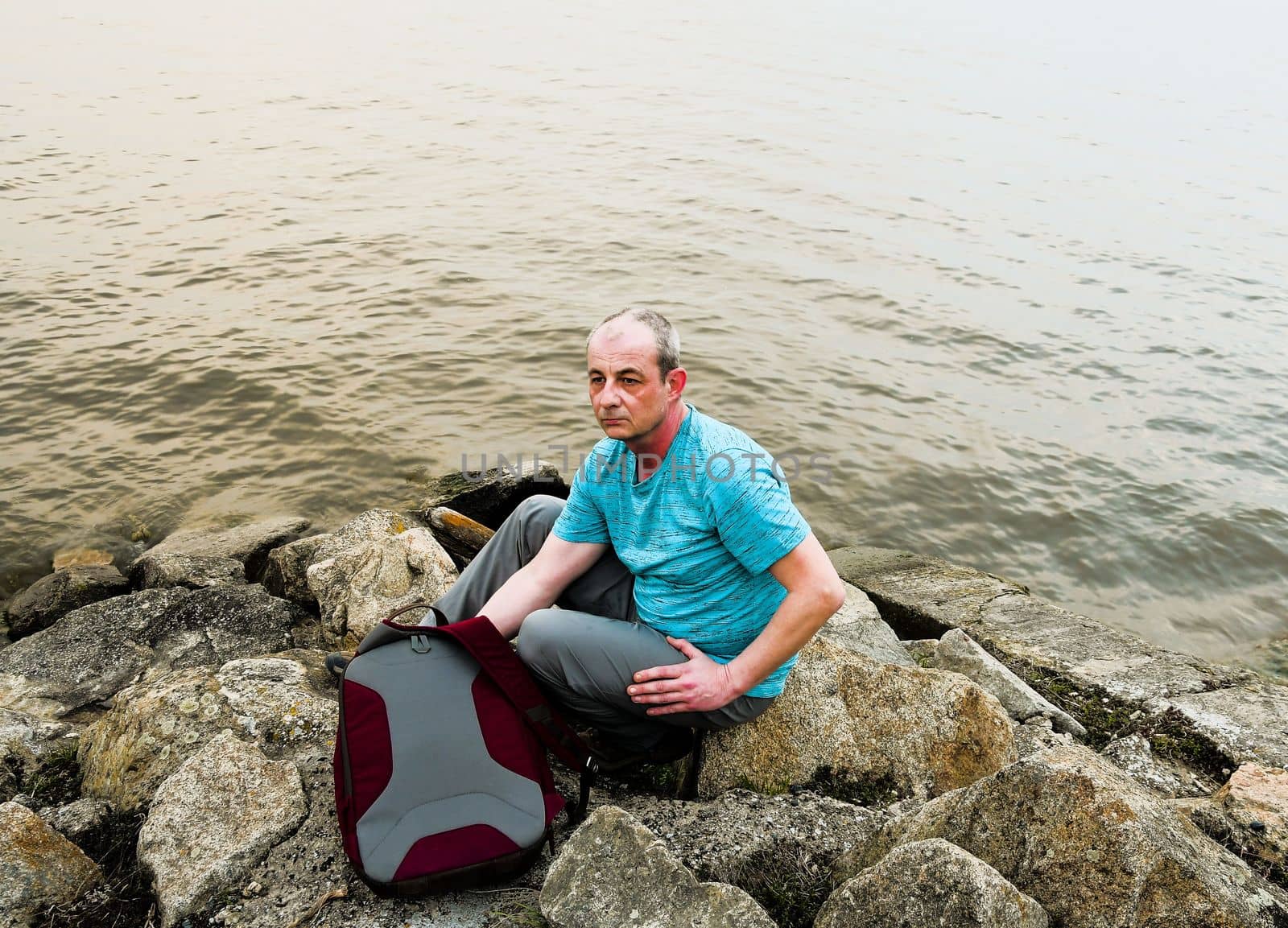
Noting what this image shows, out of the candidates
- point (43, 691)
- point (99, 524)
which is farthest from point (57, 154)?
point (43, 691)

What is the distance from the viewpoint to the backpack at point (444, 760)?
284 centimetres

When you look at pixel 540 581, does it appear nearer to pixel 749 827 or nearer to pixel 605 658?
pixel 605 658

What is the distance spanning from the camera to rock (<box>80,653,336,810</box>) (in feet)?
11.6

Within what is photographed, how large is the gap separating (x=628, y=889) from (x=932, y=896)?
2.66ft

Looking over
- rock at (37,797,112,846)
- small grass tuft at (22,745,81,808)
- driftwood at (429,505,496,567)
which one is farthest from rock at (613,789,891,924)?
driftwood at (429,505,496,567)

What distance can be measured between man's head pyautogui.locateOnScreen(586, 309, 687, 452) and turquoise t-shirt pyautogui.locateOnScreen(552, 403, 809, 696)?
106 mm

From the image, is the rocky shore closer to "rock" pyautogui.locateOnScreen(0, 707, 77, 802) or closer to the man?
"rock" pyautogui.locateOnScreen(0, 707, 77, 802)

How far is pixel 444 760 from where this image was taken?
3023 mm

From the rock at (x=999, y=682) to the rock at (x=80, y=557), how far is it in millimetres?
6126

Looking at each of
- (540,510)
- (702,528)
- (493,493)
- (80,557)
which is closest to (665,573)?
(702,528)

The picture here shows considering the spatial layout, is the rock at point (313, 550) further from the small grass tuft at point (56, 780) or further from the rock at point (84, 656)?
the small grass tuft at point (56, 780)

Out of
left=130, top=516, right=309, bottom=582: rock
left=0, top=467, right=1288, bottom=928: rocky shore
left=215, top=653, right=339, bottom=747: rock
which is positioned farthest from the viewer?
left=130, top=516, right=309, bottom=582: rock

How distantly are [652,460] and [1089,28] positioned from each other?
48037 millimetres

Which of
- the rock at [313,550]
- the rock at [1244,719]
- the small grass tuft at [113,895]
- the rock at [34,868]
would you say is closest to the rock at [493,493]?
the rock at [313,550]
